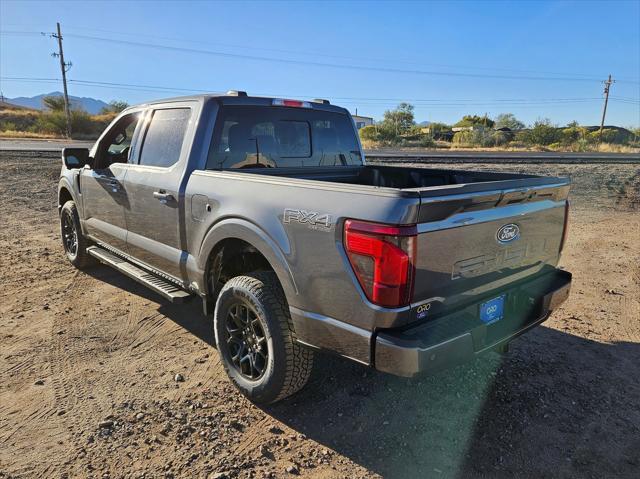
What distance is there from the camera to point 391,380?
3.43 meters

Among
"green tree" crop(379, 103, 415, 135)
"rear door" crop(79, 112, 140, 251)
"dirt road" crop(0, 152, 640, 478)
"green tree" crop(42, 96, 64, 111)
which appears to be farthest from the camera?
"green tree" crop(379, 103, 415, 135)

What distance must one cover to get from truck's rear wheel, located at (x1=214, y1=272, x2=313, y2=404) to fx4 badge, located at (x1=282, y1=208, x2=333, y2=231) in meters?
0.51

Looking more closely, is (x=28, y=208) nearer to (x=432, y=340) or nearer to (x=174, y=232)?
(x=174, y=232)

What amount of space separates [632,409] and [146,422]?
322 centimetres

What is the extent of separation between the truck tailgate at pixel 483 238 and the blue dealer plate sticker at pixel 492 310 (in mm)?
86

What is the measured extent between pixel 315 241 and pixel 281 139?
182 centimetres

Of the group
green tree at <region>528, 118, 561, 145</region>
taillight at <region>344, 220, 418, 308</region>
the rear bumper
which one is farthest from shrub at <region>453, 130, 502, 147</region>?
taillight at <region>344, 220, 418, 308</region>

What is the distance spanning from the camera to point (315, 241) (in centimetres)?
248

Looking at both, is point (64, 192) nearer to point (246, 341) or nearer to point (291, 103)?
point (291, 103)

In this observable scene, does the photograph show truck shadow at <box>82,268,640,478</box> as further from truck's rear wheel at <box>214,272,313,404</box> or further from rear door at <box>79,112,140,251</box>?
rear door at <box>79,112,140,251</box>

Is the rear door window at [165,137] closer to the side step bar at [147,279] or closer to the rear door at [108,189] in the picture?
the rear door at [108,189]

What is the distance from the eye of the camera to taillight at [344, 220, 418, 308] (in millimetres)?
2205

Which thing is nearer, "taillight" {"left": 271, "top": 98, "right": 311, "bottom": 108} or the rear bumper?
the rear bumper

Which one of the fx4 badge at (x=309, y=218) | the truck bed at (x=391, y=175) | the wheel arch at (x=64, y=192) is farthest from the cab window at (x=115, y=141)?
the fx4 badge at (x=309, y=218)
